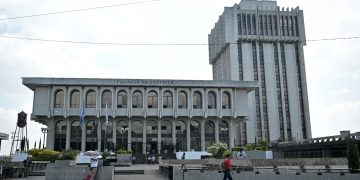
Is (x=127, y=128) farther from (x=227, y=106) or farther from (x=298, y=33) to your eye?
(x=298, y=33)

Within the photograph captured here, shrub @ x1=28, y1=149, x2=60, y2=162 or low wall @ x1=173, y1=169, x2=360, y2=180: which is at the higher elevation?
shrub @ x1=28, y1=149, x2=60, y2=162

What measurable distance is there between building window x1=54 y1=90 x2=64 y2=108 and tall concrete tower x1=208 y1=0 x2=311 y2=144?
46.5 m

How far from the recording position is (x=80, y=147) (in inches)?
2372

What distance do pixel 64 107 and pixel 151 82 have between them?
49.3 feet

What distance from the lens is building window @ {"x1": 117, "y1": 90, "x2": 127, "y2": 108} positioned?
61.1m

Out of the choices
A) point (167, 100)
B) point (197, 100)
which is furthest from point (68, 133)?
point (197, 100)

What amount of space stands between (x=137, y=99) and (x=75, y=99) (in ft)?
34.5

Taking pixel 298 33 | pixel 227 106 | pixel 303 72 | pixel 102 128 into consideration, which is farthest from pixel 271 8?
pixel 102 128

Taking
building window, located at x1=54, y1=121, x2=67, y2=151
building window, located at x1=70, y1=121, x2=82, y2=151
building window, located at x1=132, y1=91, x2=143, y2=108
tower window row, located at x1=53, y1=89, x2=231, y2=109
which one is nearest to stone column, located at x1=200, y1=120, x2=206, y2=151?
tower window row, located at x1=53, y1=89, x2=231, y2=109

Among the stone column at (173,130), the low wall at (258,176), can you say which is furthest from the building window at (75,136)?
the low wall at (258,176)

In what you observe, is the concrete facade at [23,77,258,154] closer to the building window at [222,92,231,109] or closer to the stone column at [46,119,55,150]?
the stone column at [46,119,55,150]

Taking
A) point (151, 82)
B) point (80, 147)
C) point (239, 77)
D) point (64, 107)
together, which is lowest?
point (80, 147)

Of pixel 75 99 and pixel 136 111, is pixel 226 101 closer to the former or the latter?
pixel 136 111

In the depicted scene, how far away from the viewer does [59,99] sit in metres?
60.0
